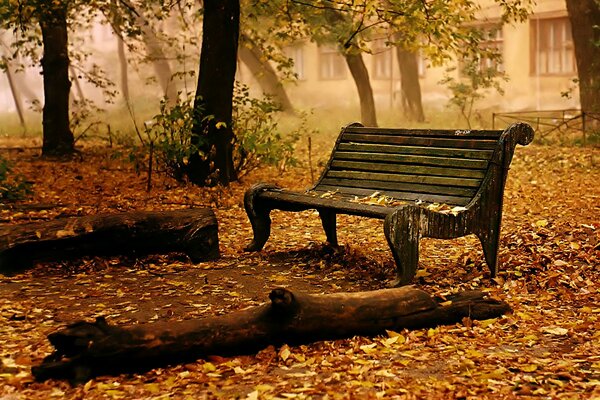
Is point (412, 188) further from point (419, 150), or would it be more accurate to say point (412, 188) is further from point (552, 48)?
point (552, 48)

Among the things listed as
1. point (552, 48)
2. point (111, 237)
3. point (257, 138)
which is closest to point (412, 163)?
point (111, 237)

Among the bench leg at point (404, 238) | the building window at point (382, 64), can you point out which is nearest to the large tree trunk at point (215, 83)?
the bench leg at point (404, 238)

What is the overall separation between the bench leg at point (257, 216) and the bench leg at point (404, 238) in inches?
72.1

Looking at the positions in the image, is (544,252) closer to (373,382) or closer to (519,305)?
(519,305)

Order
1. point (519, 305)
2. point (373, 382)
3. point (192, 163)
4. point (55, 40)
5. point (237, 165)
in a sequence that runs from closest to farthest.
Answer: point (373, 382) < point (519, 305) < point (192, 163) < point (237, 165) < point (55, 40)

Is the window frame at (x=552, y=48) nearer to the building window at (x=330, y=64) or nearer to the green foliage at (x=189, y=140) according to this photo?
the building window at (x=330, y=64)

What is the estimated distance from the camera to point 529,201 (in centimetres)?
1008

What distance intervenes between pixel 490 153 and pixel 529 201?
422cm

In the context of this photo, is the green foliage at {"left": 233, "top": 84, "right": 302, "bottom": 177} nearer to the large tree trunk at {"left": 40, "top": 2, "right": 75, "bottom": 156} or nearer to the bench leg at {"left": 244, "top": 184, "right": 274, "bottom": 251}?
the bench leg at {"left": 244, "top": 184, "right": 274, "bottom": 251}

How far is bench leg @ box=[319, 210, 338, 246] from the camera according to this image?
7287 mm

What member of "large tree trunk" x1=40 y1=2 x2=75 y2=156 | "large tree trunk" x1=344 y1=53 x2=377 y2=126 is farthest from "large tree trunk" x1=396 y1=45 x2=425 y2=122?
"large tree trunk" x1=40 y1=2 x2=75 y2=156

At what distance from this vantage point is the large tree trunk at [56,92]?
1441cm

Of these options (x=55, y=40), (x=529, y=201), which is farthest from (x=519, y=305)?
(x=55, y=40)

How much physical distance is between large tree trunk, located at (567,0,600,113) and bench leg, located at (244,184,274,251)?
36.4ft
